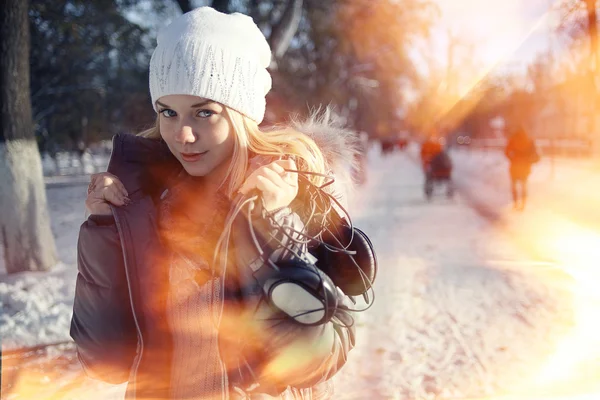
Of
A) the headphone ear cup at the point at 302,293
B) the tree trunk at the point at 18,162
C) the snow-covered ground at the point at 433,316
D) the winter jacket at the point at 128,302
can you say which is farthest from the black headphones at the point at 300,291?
the tree trunk at the point at 18,162

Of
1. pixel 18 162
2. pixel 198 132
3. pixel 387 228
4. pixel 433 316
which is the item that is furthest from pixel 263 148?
pixel 387 228

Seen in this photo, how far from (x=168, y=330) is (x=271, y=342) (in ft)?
1.37

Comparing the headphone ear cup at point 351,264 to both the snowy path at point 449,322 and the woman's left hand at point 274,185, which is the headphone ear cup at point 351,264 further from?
the snowy path at point 449,322

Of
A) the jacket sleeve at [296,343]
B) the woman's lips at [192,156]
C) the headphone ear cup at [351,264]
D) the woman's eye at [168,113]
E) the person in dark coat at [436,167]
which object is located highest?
the woman's eye at [168,113]

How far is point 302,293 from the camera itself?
3.64 feet

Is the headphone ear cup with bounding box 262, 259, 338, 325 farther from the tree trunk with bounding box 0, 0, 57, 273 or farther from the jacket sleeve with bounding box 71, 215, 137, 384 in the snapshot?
the tree trunk with bounding box 0, 0, 57, 273

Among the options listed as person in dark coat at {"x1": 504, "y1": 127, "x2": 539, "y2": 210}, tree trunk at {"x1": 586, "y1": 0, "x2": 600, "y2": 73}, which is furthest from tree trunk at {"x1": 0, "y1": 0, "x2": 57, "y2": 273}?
tree trunk at {"x1": 586, "y1": 0, "x2": 600, "y2": 73}

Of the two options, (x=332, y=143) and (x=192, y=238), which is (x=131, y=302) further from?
(x=332, y=143)

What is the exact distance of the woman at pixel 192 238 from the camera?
4.34 feet

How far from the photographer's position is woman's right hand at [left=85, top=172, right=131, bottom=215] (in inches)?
56.0

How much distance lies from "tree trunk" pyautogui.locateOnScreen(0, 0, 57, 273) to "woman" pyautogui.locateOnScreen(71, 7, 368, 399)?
538 cm

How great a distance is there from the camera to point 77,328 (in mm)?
1457

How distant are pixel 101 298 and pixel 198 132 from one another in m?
0.53

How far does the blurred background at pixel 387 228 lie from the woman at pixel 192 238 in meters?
0.53
